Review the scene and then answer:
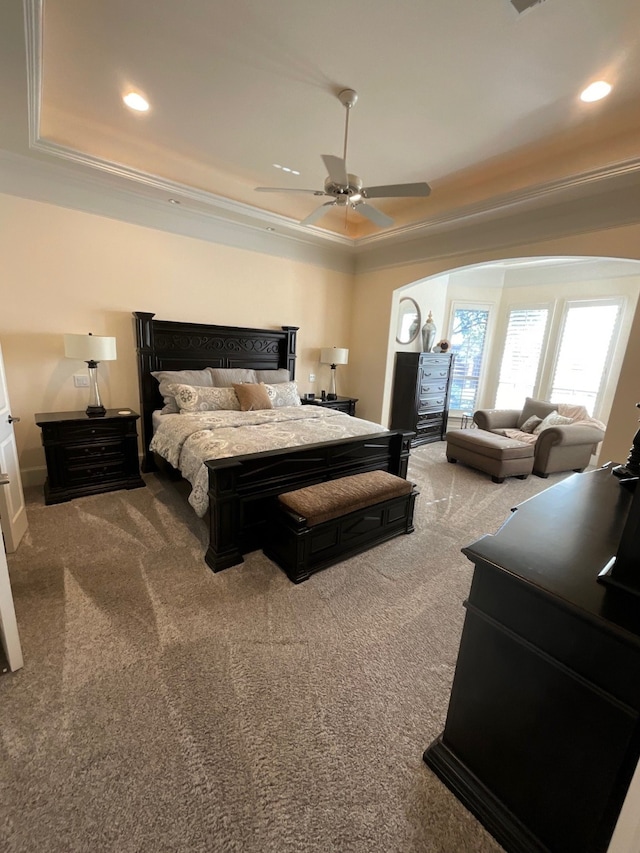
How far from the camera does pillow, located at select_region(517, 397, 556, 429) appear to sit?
497 cm

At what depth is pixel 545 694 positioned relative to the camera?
3.14ft

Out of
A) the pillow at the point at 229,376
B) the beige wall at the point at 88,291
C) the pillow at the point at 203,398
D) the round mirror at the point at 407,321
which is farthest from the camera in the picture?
the round mirror at the point at 407,321

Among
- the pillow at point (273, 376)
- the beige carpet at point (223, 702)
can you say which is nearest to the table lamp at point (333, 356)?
the pillow at point (273, 376)

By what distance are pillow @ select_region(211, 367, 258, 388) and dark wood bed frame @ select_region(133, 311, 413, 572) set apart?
0.18 m

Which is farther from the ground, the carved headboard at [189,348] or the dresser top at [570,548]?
the carved headboard at [189,348]

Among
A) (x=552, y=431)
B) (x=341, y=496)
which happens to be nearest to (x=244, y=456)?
(x=341, y=496)

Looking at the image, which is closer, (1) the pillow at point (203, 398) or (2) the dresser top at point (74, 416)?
(2) the dresser top at point (74, 416)

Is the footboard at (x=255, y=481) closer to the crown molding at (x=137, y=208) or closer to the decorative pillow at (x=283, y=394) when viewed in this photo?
the decorative pillow at (x=283, y=394)

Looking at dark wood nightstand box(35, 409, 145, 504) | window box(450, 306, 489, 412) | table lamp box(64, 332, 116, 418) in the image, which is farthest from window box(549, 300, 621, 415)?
table lamp box(64, 332, 116, 418)

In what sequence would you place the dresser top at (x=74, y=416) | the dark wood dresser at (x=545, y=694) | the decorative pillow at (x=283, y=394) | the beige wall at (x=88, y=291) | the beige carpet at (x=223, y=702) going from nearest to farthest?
the dark wood dresser at (x=545, y=694)
the beige carpet at (x=223, y=702)
the dresser top at (x=74, y=416)
the beige wall at (x=88, y=291)
the decorative pillow at (x=283, y=394)

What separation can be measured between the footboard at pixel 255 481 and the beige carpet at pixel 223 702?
0.17 meters

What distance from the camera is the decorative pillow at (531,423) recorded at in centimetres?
493

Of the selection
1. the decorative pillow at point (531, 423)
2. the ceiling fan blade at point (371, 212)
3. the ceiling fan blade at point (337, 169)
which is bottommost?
the decorative pillow at point (531, 423)

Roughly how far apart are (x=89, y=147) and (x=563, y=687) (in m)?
4.64
